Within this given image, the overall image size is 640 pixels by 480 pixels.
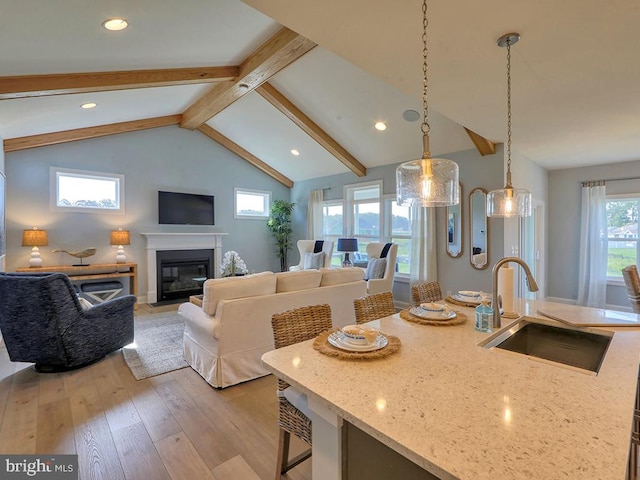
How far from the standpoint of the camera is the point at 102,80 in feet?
11.3

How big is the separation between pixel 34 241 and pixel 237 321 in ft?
→ 13.8

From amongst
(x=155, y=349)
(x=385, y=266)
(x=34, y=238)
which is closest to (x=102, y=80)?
(x=34, y=238)

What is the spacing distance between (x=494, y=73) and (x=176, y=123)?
594cm

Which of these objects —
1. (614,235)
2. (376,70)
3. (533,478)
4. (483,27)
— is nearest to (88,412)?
(533,478)

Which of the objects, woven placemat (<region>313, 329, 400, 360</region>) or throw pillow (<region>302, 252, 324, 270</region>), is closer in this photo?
woven placemat (<region>313, 329, 400, 360</region>)

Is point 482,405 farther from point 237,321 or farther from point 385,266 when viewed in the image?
point 385,266

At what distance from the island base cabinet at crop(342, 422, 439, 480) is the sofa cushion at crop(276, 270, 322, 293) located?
2151 mm

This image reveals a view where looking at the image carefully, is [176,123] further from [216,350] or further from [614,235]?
[614,235]

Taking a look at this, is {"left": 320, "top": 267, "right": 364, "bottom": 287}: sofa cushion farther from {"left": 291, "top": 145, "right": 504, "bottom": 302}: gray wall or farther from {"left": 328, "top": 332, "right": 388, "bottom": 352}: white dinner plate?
{"left": 291, "top": 145, "right": 504, "bottom": 302}: gray wall

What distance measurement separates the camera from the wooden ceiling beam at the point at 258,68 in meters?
3.68

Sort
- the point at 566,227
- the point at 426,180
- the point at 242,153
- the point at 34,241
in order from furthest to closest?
the point at 242,153, the point at 566,227, the point at 34,241, the point at 426,180

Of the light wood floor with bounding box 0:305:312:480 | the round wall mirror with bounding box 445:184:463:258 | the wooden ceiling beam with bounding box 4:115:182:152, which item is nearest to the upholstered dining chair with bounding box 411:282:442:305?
the light wood floor with bounding box 0:305:312:480

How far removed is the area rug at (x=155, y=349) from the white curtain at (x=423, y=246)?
3.95 m

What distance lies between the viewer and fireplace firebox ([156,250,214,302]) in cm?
616
